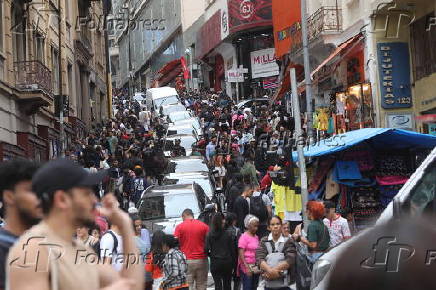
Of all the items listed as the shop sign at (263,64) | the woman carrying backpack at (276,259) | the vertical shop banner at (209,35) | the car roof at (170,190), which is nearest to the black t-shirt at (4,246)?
the woman carrying backpack at (276,259)

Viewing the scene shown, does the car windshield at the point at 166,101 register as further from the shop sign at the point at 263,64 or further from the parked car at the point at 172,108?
the shop sign at the point at 263,64

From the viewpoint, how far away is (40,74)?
96.8ft

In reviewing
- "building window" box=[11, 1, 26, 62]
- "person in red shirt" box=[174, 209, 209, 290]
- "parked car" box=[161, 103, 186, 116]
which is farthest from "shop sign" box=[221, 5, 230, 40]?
"person in red shirt" box=[174, 209, 209, 290]

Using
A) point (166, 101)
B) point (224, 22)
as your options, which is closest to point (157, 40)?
point (224, 22)

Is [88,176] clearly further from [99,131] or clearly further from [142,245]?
[99,131]

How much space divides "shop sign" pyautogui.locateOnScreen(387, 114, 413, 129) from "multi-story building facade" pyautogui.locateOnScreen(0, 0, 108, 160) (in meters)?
10.4

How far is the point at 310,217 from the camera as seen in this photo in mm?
12812

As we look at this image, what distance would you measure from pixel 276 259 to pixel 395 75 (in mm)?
13862

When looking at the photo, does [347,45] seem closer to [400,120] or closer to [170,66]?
[400,120]

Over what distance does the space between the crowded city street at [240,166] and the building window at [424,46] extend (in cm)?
5

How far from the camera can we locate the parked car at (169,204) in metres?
18.2

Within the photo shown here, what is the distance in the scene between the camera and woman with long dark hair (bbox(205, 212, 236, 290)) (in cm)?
1453

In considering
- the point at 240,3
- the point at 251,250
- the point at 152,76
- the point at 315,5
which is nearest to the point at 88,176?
the point at 251,250

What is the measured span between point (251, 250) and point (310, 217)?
4.48ft
